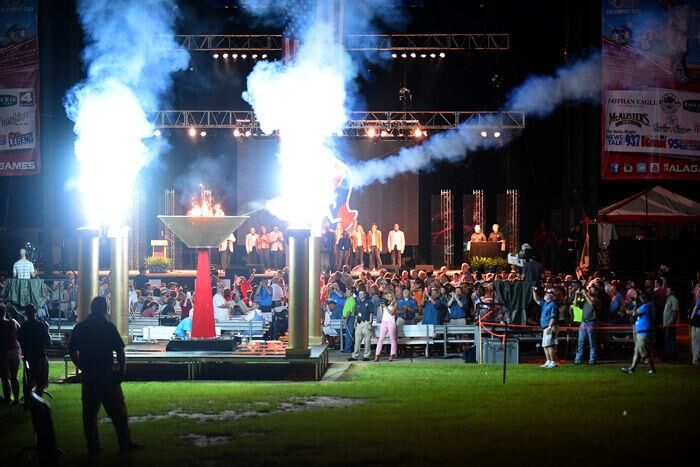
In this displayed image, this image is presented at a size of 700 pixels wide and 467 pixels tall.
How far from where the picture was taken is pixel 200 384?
62.3 feet

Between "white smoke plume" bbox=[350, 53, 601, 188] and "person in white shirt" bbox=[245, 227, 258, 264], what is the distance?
14.0 feet

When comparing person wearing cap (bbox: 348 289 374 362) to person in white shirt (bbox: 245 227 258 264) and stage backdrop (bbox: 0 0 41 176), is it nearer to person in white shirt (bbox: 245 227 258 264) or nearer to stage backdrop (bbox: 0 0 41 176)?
person in white shirt (bbox: 245 227 258 264)

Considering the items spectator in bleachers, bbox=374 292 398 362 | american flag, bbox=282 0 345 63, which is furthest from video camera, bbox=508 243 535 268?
american flag, bbox=282 0 345 63

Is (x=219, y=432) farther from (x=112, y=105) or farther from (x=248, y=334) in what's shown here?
(x=248, y=334)

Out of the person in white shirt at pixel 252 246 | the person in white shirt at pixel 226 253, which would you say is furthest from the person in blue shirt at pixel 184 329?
the person in white shirt at pixel 252 246

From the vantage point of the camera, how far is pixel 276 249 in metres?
36.0

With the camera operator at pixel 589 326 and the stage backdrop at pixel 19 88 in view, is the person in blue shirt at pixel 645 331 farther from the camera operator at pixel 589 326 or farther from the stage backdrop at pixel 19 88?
the stage backdrop at pixel 19 88

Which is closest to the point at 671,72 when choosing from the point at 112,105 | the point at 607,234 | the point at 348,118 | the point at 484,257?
the point at 607,234

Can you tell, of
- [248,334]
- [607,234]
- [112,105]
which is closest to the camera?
[112,105]

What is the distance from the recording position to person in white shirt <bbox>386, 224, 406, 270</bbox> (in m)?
36.2

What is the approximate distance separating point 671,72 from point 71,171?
66.4 feet

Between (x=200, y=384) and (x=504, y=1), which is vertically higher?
(x=504, y=1)

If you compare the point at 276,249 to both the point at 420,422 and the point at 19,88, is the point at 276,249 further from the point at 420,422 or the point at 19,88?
the point at 420,422

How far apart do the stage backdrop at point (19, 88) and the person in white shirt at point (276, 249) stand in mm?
8383
